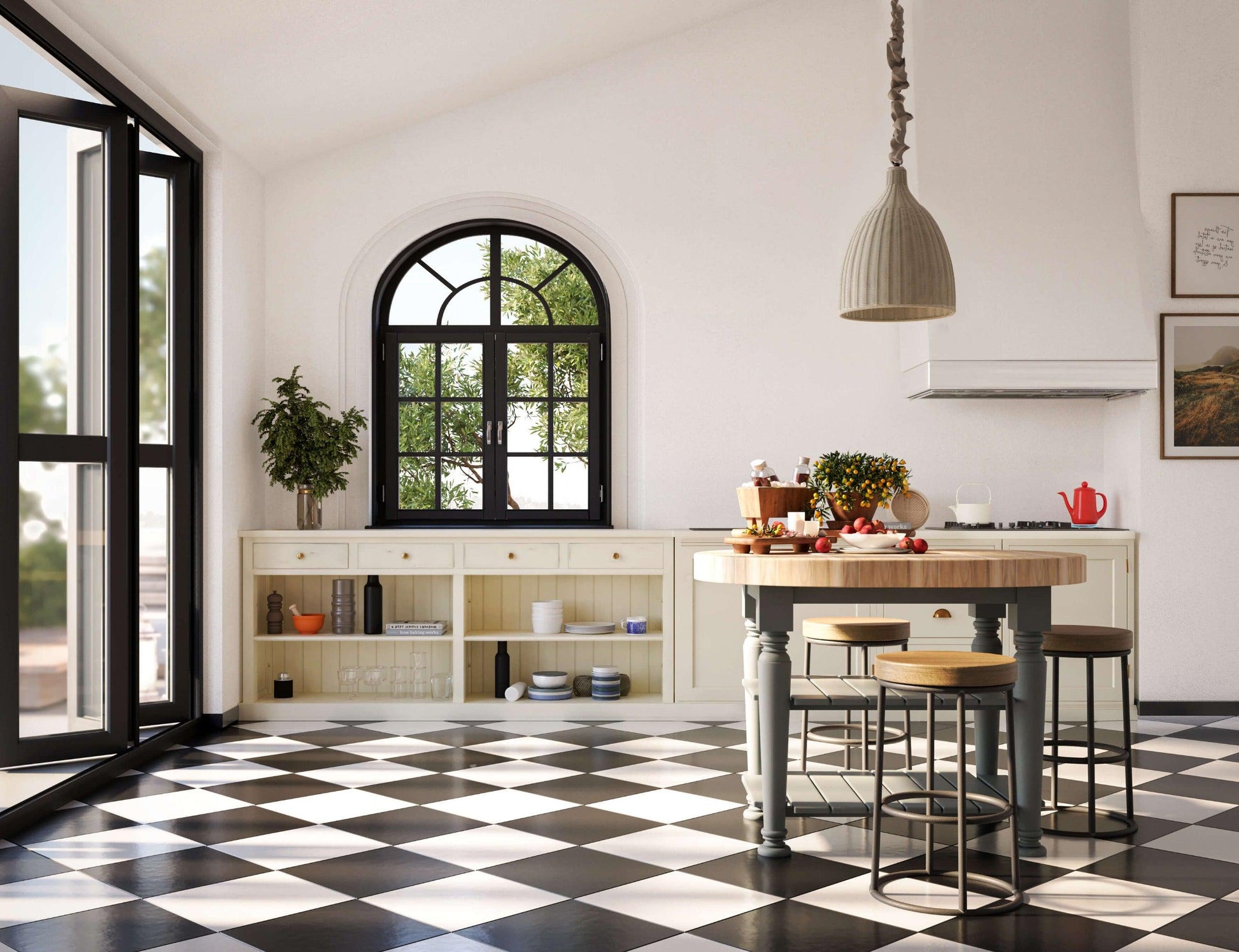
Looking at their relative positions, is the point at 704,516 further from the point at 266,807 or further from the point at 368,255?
the point at 266,807

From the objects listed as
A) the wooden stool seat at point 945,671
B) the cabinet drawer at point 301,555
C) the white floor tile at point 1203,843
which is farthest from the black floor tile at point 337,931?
the cabinet drawer at point 301,555

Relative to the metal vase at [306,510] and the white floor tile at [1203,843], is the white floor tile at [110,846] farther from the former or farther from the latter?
the white floor tile at [1203,843]

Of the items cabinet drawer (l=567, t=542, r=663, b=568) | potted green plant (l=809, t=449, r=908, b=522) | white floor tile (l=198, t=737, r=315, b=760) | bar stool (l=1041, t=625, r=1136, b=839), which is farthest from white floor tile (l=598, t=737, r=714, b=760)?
bar stool (l=1041, t=625, r=1136, b=839)

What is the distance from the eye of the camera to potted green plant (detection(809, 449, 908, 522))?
3.94 metres

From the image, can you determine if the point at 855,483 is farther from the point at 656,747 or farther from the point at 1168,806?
the point at 656,747

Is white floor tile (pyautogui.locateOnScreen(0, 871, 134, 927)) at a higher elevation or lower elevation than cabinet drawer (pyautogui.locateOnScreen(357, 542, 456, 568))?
lower

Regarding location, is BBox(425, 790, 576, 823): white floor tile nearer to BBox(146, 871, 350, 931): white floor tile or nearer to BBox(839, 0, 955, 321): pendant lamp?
BBox(146, 871, 350, 931): white floor tile

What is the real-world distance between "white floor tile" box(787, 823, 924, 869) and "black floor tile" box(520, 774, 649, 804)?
79 centimetres

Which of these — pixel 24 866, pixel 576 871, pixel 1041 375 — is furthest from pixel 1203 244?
pixel 24 866

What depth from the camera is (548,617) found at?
584 cm

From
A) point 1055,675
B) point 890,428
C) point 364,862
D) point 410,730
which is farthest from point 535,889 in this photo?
point 890,428

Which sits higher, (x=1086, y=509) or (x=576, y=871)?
(x=1086, y=509)

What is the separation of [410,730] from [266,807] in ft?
4.75

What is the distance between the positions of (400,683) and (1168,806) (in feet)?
11.9
